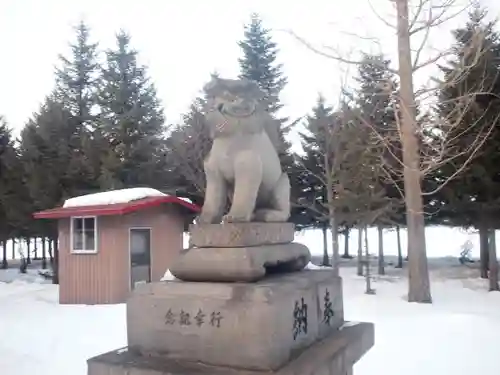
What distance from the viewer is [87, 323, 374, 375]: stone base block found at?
8.73 ft

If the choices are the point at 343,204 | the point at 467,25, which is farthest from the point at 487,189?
the point at 467,25

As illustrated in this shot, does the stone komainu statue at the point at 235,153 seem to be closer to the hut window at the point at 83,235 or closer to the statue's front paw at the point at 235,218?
the statue's front paw at the point at 235,218

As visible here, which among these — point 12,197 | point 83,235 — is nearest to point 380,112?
point 83,235

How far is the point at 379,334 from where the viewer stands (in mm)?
7324

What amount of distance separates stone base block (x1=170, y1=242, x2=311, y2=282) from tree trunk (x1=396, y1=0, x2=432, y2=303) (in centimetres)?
827

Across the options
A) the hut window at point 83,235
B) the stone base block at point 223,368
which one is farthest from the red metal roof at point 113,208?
the stone base block at point 223,368

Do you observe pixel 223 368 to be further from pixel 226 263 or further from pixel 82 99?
pixel 82 99

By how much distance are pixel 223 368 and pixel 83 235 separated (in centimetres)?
1061

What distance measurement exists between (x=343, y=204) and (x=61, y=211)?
7458mm

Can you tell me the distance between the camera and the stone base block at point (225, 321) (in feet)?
8.68

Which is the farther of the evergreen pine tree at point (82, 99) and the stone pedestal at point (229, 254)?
the evergreen pine tree at point (82, 99)

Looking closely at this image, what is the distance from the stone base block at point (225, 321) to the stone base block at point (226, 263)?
6 centimetres

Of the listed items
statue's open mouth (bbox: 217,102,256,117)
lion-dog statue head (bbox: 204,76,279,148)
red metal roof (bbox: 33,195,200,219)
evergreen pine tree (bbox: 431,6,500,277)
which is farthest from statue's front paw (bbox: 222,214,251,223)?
evergreen pine tree (bbox: 431,6,500,277)

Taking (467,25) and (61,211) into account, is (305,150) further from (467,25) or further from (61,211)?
(61,211)
